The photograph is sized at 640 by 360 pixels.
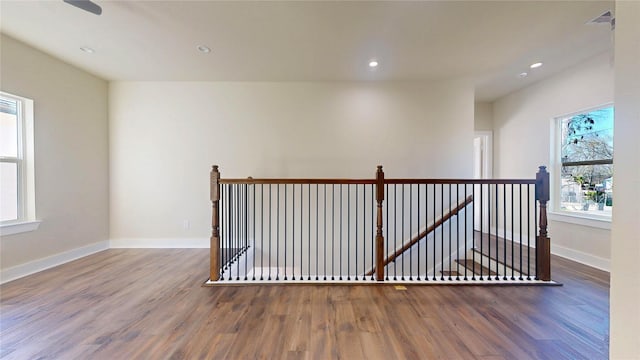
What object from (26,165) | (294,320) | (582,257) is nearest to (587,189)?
(582,257)

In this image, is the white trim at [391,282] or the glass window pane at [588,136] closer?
the white trim at [391,282]

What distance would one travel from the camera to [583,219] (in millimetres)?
3549

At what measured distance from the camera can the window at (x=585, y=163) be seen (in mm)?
3463

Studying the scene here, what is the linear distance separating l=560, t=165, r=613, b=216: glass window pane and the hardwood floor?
110cm

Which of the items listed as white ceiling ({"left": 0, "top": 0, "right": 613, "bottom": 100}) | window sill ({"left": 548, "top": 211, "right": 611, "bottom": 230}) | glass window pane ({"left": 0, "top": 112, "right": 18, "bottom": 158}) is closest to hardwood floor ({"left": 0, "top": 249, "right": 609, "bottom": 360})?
window sill ({"left": 548, "top": 211, "right": 611, "bottom": 230})

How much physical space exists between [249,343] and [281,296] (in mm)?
683

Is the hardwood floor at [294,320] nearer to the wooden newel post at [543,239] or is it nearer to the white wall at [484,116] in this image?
the wooden newel post at [543,239]

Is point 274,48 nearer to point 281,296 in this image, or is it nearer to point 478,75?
point 281,296

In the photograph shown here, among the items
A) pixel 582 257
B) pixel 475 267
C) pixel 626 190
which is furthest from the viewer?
pixel 475 267

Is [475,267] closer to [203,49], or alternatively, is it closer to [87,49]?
[203,49]

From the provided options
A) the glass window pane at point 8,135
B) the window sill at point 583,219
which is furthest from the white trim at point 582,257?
the glass window pane at point 8,135

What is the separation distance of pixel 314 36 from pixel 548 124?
387cm

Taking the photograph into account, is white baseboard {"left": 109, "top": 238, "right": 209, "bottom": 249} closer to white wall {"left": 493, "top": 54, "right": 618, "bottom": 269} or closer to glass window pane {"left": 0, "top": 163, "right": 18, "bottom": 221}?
glass window pane {"left": 0, "top": 163, "right": 18, "bottom": 221}

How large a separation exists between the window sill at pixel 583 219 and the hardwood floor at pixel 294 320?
0.72 meters
